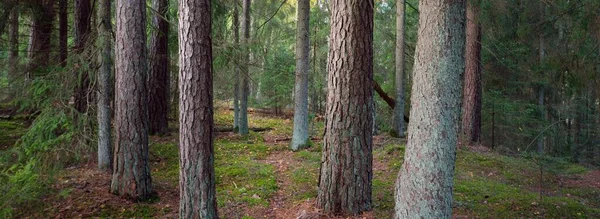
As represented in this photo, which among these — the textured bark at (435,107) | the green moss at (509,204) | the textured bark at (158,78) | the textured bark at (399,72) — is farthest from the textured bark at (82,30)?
the textured bark at (399,72)

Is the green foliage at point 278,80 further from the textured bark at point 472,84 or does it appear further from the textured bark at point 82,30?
the textured bark at point 82,30

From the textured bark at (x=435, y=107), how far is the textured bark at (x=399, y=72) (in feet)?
26.2

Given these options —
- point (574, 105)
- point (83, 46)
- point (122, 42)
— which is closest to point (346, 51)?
point (122, 42)

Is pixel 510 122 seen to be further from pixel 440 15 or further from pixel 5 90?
pixel 5 90

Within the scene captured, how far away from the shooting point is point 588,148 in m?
21.9

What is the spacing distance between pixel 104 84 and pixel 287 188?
3619 millimetres

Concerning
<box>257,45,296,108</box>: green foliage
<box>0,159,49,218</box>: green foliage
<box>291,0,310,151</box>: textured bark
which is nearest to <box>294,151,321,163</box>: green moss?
<box>291,0,310,151</box>: textured bark

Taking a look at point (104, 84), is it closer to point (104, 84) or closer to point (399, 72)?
point (104, 84)

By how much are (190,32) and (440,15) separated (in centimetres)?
277

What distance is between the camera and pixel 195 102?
4656mm

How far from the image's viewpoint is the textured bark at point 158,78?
1040 centimetres

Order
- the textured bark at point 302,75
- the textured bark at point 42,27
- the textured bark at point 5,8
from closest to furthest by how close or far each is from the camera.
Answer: the textured bark at point 42,27 → the textured bark at point 5,8 → the textured bark at point 302,75

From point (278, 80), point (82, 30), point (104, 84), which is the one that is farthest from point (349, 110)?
point (278, 80)

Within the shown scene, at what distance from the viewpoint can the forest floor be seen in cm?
566
